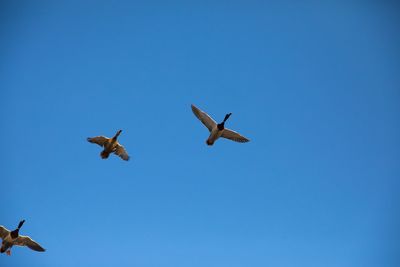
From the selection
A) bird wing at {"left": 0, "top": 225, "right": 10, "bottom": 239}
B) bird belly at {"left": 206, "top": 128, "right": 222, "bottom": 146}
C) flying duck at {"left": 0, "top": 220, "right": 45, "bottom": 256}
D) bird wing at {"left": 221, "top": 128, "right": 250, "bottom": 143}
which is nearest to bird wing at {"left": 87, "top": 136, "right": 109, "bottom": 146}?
bird belly at {"left": 206, "top": 128, "right": 222, "bottom": 146}

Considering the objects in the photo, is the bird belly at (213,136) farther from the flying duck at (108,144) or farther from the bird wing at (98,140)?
the bird wing at (98,140)

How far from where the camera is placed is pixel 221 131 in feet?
147

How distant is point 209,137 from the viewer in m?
45.0

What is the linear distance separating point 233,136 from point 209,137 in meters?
1.88

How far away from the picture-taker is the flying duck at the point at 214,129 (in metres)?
44.6

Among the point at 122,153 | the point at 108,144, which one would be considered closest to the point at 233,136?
the point at 122,153

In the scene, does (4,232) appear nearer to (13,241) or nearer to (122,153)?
(13,241)

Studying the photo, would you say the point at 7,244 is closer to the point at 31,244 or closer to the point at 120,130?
the point at 31,244

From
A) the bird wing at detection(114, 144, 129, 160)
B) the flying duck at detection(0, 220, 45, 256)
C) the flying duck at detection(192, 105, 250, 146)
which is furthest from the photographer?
the bird wing at detection(114, 144, 129, 160)

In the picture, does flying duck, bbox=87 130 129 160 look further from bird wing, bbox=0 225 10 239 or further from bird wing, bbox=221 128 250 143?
bird wing, bbox=0 225 10 239

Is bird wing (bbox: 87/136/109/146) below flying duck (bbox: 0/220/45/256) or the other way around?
the other way around

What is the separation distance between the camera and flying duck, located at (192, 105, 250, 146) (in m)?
44.6

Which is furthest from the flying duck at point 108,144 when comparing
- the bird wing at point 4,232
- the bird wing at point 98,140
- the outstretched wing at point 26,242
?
the bird wing at point 4,232

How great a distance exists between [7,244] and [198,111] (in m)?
17.9
